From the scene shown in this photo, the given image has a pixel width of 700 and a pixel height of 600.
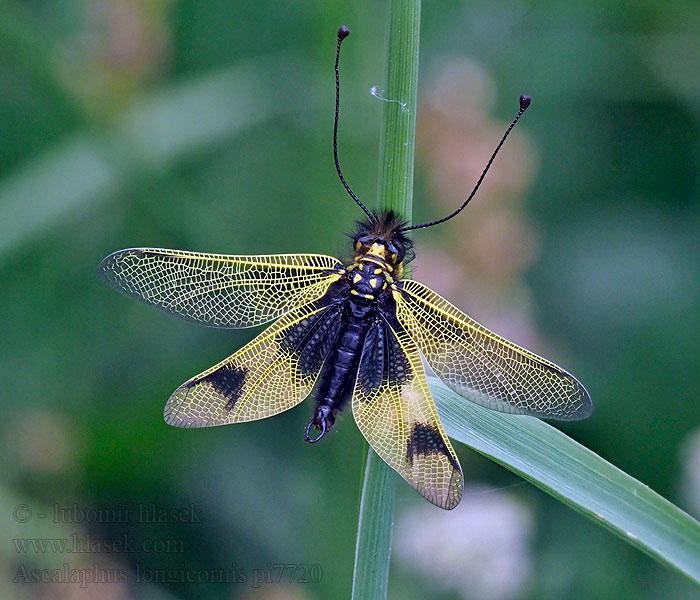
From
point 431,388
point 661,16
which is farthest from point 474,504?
point 661,16

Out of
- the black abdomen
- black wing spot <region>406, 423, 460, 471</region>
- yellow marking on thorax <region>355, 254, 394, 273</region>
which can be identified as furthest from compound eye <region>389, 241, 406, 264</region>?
black wing spot <region>406, 423, 460, 471</region>

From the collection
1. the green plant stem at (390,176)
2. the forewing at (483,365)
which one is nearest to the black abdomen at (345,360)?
the forewing at (483,365)

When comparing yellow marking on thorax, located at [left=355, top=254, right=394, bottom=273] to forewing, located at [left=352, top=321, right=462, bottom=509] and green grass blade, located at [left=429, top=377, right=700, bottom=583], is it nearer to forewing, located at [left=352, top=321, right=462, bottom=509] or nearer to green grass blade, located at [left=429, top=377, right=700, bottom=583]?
forewing, located at [left=352, top=321, right=462, bottom=509]

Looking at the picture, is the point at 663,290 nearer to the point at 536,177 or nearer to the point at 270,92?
the point at 536,177

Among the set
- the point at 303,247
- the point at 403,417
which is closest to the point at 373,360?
the point at 403,417

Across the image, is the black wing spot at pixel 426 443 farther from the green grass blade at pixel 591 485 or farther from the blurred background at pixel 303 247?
the blurred background at pixel 303 247

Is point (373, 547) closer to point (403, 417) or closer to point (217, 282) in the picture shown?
point (403, 417)
